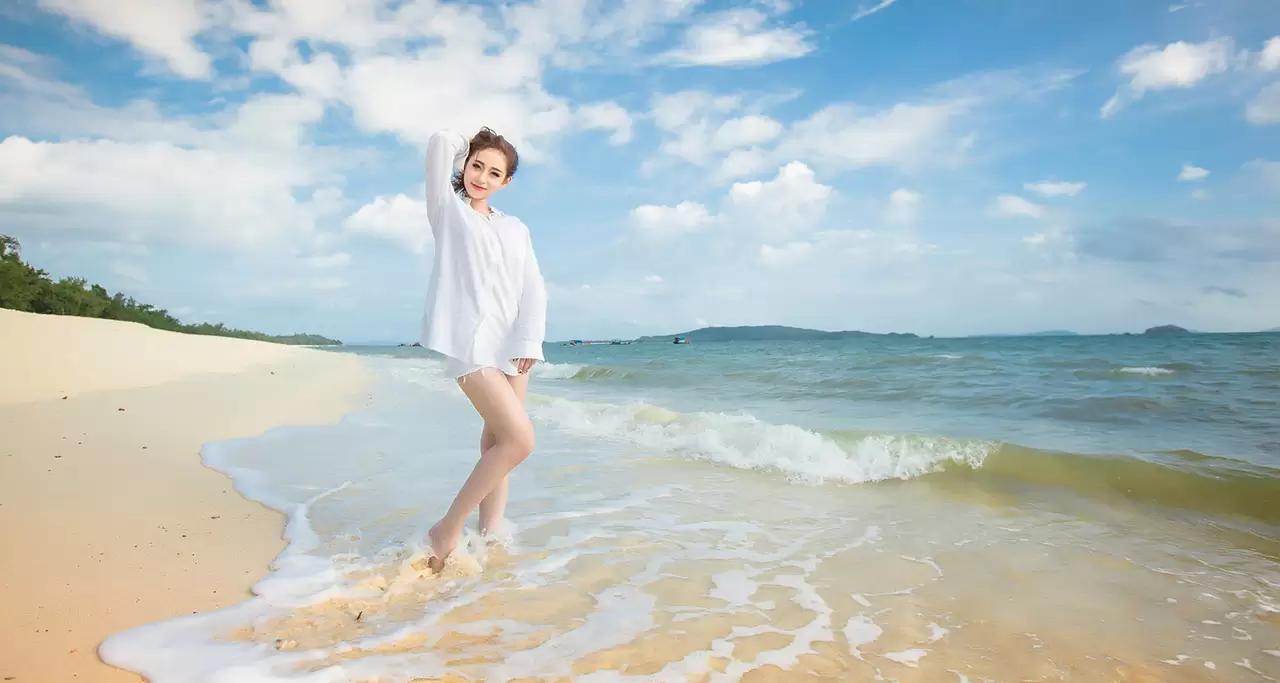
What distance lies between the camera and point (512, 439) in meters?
3.13

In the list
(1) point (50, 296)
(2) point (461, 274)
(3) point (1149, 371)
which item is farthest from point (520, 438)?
(1) point (50, 296)

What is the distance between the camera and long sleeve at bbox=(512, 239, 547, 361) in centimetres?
316

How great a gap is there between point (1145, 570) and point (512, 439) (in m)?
3.46

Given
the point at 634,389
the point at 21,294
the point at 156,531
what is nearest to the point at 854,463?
the point at 156,531

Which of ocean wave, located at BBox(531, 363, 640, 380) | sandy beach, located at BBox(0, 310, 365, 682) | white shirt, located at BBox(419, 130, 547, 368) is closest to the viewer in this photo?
sandy beach, located at BBox(0, 310, 365, 682)

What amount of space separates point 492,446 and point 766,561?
159 cm

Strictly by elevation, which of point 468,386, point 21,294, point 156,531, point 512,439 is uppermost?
point 21,294

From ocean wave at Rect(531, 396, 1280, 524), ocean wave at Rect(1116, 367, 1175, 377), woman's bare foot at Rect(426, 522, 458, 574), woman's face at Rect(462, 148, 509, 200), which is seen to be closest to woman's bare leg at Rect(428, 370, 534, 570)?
woman's bare foot at Rect(426, 522, 458, 574)

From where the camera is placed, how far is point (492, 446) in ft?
10.8

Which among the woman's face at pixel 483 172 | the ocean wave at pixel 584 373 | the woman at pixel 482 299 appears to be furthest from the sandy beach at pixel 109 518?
the ocean wave at pixel 584 373

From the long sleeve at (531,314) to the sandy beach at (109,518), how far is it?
1.58 m

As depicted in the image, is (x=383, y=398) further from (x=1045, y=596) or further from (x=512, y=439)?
(x=1045, y=596)

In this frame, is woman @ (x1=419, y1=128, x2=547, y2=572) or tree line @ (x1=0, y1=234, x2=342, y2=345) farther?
tree line @ (x1=0, y1=234, x2=342, y2=345)

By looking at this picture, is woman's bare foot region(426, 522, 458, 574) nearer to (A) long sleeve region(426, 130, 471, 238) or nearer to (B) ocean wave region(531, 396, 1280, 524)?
(A) long sleeve region(426, 130, 471, 238)
